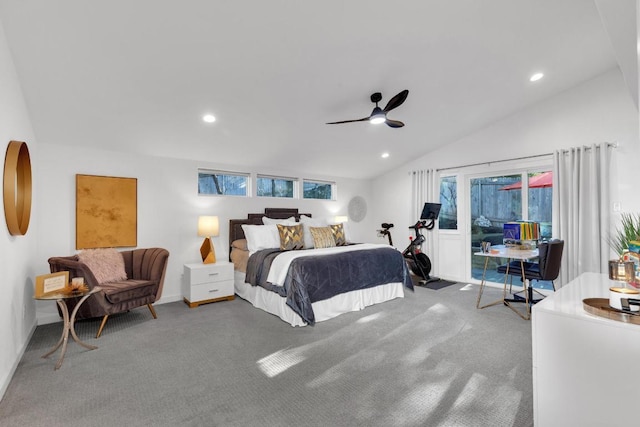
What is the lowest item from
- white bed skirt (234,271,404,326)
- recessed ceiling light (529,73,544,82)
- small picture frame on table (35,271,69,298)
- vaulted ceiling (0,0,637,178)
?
white bed skirt (234,271,404,326)

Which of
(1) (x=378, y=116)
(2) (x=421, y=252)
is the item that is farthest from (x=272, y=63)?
(2) (x=421, y=252)

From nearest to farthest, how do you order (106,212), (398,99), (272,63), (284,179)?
1. (272,63)
2. (398,99)
3. (106,212)
4. (284,179)

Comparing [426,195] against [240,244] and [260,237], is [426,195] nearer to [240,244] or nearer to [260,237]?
[260,237]

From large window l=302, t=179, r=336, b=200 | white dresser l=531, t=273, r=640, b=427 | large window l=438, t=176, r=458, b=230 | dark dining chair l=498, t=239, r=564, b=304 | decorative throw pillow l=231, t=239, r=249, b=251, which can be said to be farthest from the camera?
large window l=302, t=179, r=336, b=200

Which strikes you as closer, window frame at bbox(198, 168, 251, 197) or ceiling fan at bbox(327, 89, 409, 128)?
ceiling fan at bbox(327, 89, 409, 128)

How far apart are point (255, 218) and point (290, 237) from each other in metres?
0.92

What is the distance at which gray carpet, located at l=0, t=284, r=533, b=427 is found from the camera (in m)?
1.84

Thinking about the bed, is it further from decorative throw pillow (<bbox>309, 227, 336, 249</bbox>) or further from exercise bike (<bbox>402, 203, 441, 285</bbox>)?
exercise bike (<bbox>402, 203, 441, 285</bbox>)

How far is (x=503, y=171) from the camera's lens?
5.10 m

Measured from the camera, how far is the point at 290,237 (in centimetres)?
455

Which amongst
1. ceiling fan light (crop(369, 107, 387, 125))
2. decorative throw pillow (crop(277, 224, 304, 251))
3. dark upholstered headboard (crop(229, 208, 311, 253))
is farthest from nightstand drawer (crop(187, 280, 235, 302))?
ceiling fan light (crop(369, 107, 387, 125))

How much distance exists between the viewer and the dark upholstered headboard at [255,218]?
192 inches

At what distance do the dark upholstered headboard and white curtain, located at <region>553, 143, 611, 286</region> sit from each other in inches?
160

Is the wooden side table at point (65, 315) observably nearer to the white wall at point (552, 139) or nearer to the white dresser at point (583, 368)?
the white dresser at point (583, 368)
